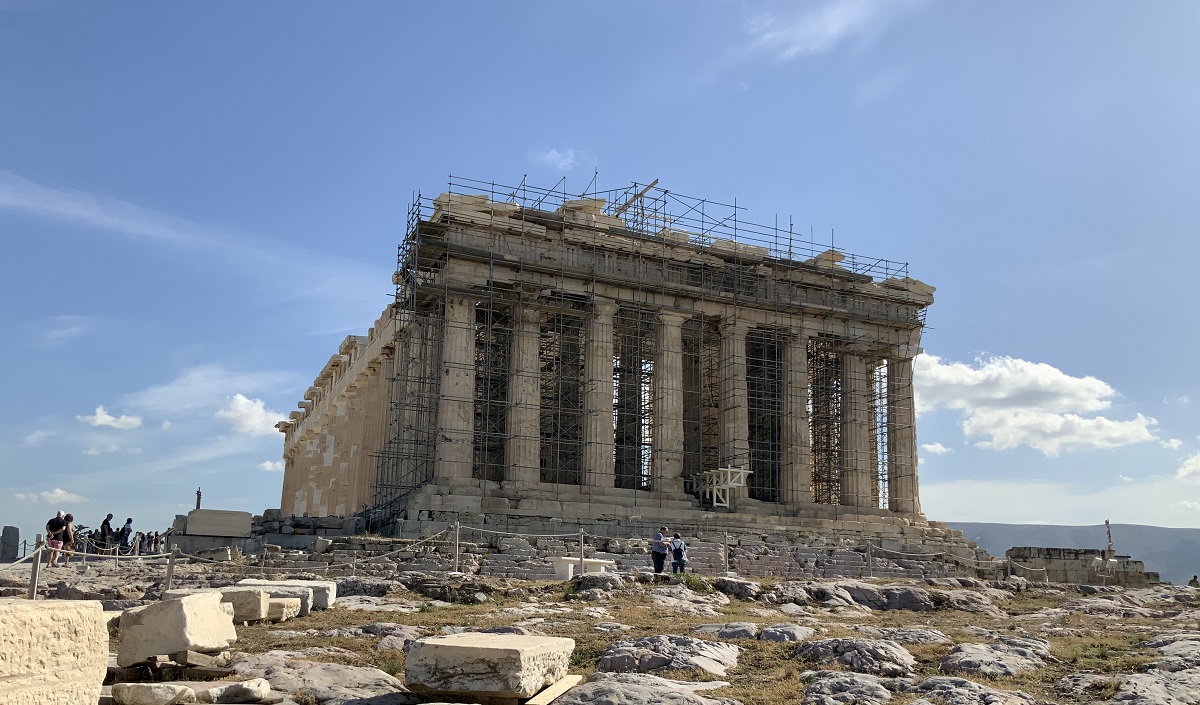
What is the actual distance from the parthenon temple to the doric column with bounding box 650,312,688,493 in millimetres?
71

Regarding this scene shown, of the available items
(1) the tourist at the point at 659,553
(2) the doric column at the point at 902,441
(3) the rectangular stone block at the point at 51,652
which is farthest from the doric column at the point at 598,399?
(3) the rectangular stone block at the point at 51,652

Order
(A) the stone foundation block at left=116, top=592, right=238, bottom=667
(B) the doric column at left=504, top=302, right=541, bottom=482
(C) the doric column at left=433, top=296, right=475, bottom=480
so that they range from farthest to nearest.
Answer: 1. (B) the doric column at left=504, top=302, right=541, bottom=482
2. (C) the doric column at left=433, top=296, right=475, bottom=480
3. (A) the stone foundation block at left=116, top=592, right=238, bottom=667

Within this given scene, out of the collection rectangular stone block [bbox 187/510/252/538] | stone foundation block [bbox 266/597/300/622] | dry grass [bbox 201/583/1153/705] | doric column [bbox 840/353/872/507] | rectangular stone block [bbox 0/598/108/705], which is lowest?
dry grass [bbox 201/583/1153/705]

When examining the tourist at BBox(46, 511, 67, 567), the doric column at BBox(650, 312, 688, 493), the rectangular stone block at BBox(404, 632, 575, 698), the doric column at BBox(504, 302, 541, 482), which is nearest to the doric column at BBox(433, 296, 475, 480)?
the doric column at BBox(504, 302, 541, 482)

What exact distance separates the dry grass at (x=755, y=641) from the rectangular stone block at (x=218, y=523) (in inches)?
454

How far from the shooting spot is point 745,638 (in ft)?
40.5

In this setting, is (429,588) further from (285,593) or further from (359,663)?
(359,663)

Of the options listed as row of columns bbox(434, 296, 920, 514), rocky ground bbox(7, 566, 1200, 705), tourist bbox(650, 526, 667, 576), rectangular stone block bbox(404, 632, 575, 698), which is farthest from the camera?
row of columns bbox(434, 296, 920, 514)

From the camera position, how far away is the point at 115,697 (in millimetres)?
8336

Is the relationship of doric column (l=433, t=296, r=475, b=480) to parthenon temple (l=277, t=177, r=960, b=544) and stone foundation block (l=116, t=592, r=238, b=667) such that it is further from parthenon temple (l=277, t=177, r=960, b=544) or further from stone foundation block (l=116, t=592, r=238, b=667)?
stone foundation block (l=116, t=592, r=238, b=667)

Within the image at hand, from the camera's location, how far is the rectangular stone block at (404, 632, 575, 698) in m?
8.51

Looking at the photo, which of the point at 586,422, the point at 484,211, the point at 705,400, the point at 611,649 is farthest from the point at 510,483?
the point at 611,649

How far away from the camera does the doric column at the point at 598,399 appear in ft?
111

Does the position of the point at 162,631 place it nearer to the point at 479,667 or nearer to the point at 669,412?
the point at 479,667
